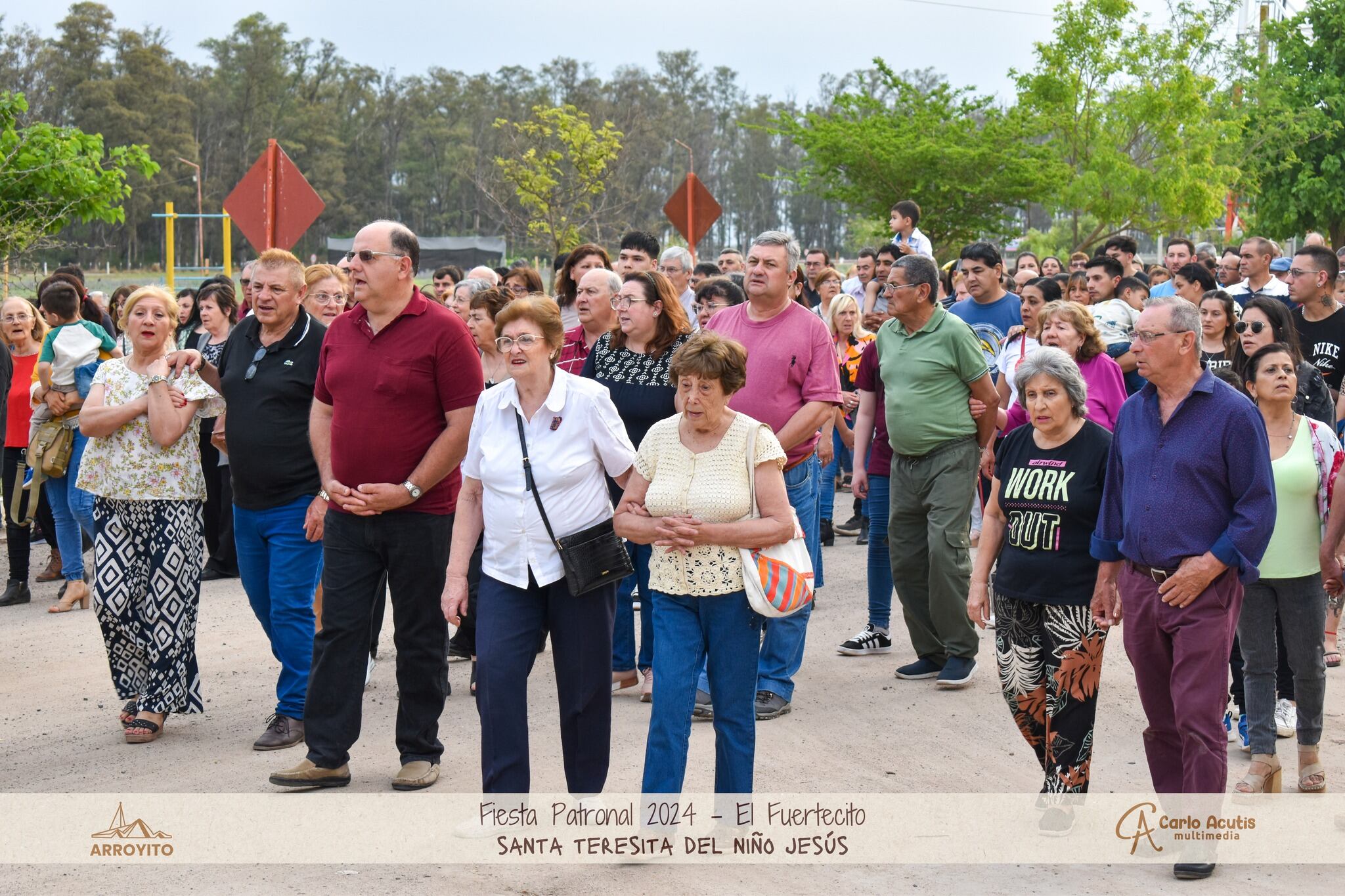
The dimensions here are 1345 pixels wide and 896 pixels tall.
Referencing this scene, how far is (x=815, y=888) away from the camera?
4.54 m

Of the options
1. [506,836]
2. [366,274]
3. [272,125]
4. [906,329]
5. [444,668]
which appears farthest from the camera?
[272,125]

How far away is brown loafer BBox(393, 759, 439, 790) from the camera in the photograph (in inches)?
217

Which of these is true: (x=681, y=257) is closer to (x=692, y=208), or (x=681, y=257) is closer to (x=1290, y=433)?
(x=1290, y=433)

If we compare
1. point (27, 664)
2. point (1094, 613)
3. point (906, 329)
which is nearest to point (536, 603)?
point (1094, 613)

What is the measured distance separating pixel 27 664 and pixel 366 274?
406cm

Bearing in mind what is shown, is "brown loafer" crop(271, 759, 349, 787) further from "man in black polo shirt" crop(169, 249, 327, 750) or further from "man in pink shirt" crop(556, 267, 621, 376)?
"man in pink shirt" crop(556, 267, 621, 376)

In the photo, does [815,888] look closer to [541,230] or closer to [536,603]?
[536,603]

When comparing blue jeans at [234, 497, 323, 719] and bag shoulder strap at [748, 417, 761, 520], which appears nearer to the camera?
bag shoulder strap at [748, 417, 761, 520]

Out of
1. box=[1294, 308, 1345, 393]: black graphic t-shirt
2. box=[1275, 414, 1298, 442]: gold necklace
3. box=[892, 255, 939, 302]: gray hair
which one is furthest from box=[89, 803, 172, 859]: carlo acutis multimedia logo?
box=[1294, 308, 1345, 393]: black graphic t-shirt

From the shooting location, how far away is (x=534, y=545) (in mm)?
4840

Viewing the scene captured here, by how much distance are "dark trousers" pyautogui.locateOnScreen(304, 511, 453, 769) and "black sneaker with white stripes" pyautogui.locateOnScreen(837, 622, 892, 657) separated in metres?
3.08

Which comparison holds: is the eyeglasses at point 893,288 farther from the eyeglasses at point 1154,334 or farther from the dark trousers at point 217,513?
the dark trousers at point 217,513

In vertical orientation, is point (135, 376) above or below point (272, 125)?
below

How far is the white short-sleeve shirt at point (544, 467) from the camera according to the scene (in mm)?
4852
